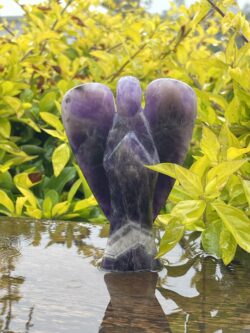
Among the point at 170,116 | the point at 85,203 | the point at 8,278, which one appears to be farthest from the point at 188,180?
the point at 85,203

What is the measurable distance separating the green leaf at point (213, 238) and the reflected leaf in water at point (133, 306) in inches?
8.7

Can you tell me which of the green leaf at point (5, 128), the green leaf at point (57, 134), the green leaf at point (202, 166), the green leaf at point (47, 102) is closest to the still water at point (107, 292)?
the green leaf at point (202, 166)

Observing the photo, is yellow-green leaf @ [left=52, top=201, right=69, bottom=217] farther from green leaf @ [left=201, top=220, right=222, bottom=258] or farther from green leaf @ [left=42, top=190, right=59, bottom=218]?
green leaf @ [left=201, top=220, right=222, bottom=258]

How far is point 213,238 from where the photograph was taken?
156cm

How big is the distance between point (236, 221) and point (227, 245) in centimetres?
11

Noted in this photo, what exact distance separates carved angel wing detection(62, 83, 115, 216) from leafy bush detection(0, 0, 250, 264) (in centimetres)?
19

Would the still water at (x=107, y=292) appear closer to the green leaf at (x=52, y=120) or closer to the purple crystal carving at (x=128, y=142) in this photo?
the purple crystal carving at (x=128, y=142)

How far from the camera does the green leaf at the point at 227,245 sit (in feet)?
4.63


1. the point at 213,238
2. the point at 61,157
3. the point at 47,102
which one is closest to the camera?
the point at 213,238

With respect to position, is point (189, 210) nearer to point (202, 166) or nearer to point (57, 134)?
point (202, 166)

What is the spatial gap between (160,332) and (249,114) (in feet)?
2.70

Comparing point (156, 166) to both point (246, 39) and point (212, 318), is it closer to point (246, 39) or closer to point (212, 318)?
point (212, 318)

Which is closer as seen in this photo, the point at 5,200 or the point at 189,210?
the point at 189,210

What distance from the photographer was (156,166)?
4.15 feet
